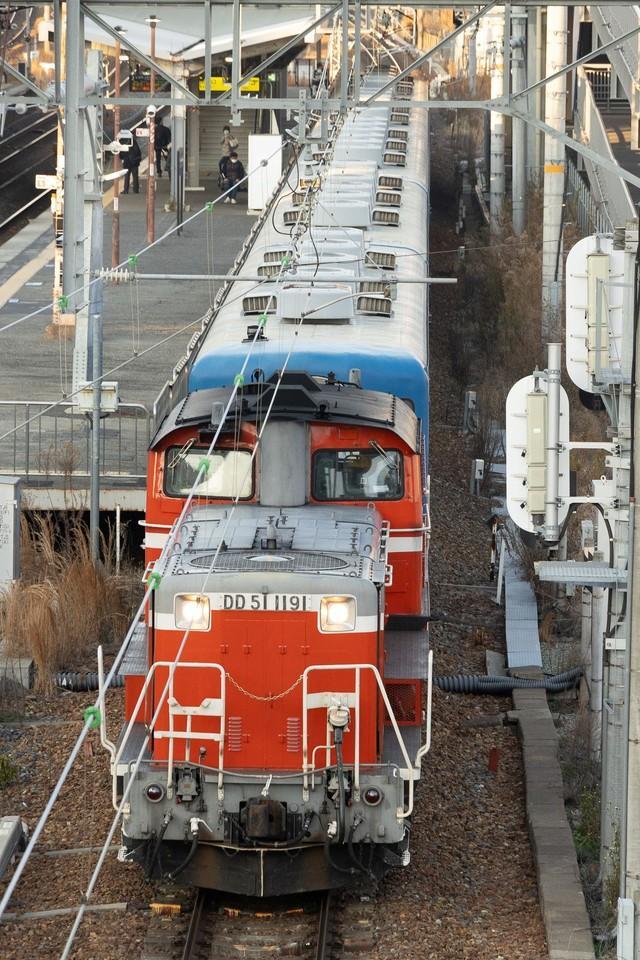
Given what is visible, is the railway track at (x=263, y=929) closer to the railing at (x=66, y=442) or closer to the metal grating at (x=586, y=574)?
the metal grating at (x=586, y=574)

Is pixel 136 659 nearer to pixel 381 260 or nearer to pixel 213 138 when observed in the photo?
pixel 381 260

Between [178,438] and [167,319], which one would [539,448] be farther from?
[167,319]

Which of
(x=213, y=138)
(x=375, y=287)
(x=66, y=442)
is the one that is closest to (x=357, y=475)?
(x=375, y=287)

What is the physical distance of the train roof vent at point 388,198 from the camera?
21203 millimetres

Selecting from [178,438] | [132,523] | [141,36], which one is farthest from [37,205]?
[178,438]

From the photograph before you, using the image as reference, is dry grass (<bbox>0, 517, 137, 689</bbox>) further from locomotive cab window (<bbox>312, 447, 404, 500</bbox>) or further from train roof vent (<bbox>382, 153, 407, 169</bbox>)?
train roof vent (<bbox>382, 153, 407, 169</bbox>)

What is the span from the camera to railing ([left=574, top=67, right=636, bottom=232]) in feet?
66.7

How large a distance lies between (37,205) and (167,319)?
51.1 ft

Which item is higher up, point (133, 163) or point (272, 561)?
point (133, 163)

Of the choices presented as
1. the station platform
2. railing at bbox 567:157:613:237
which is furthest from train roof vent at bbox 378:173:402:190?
the station platform

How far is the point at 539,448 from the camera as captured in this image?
10.2 meters

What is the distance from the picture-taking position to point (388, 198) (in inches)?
843

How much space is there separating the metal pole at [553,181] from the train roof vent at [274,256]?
344 inches

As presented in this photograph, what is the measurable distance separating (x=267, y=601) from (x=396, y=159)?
15825 mm
